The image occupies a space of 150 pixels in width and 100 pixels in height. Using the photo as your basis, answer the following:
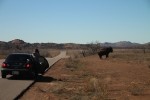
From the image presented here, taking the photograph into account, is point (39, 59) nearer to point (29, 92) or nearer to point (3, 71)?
point (3, 71)

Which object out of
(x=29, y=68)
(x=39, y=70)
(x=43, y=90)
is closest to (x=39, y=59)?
(x=39, y=70)

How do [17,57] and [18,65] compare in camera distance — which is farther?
[17,57]

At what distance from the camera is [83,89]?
17.3m

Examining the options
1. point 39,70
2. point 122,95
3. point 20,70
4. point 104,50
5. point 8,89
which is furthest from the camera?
point 104,50

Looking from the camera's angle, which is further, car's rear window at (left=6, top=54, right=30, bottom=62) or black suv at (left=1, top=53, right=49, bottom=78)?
car's rear window at (left=6, top=54, right=30, bottom=62)

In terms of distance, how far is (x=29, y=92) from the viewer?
1638 cm

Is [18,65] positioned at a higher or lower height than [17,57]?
lower

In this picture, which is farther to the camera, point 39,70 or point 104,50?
point 104,50

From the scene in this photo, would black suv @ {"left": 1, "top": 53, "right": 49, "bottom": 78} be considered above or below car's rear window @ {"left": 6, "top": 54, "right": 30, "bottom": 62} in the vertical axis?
below

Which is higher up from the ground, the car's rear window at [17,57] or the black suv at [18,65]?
the car's rear window at [17,57]

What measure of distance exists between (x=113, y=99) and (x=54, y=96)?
94.9 inches

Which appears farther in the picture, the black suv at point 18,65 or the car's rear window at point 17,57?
the car's rear window at point 17,57

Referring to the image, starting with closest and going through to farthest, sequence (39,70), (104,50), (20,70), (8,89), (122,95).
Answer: (122,95) → (8,89) → (20,70) → (39,70) → (104,50)

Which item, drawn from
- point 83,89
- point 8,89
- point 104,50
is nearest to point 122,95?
point 83,89
